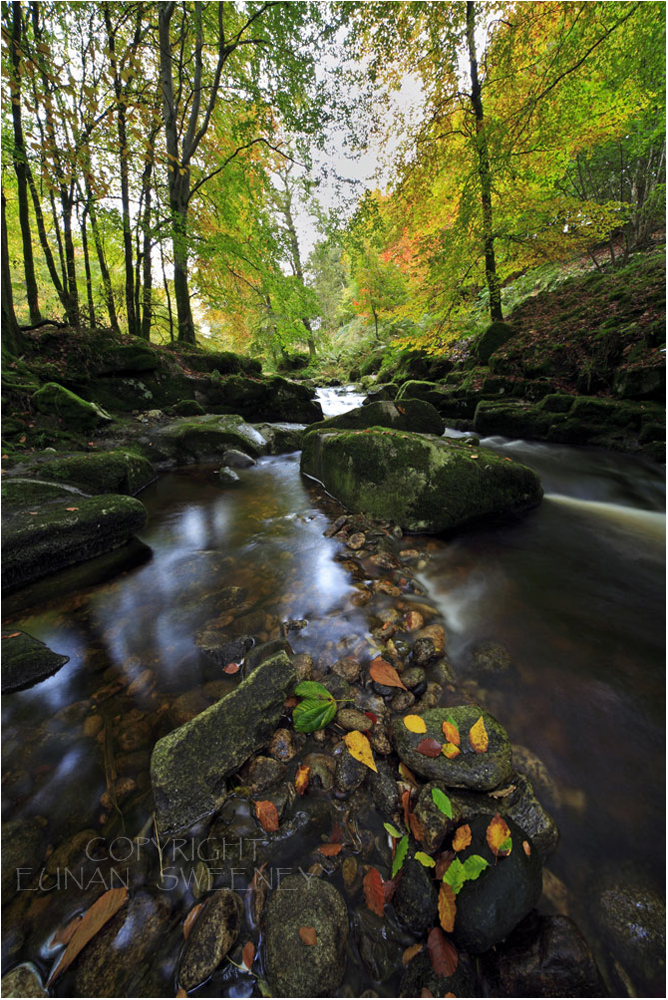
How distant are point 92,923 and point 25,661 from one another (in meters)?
1.66

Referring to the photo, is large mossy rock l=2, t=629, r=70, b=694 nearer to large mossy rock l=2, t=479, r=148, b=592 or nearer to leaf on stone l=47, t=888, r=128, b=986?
large mossy rock l=2, t=479, r=148, b=592

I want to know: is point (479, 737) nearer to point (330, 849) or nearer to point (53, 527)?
point (330, 849)

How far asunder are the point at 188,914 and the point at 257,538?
126 inches

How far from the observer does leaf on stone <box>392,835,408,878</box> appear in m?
1.36

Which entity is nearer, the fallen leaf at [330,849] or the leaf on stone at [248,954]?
the leaf on stone at [248,954]

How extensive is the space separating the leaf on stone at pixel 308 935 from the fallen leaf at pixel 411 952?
0.33 meters

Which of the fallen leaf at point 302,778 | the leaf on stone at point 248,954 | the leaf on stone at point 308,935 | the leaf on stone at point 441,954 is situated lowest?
the leaf on stone at point 441,954

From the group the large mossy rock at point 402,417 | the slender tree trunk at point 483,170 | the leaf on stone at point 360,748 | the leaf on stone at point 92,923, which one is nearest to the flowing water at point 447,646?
the leaf on stone at point 92,923

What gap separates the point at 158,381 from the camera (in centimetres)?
894

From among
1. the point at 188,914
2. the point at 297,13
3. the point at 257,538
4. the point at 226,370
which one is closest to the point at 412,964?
the point at 188,914

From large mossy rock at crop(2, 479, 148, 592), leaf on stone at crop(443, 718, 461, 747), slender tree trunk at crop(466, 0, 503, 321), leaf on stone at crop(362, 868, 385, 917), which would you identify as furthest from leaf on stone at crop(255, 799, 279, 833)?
slender tree trunk at crop(466, 0, 503, 321)

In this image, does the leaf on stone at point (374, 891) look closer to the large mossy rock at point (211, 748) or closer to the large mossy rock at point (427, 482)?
the large mossy rock at point (211, 748)

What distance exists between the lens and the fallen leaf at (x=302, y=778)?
165 cm

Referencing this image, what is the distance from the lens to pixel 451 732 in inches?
68.2
